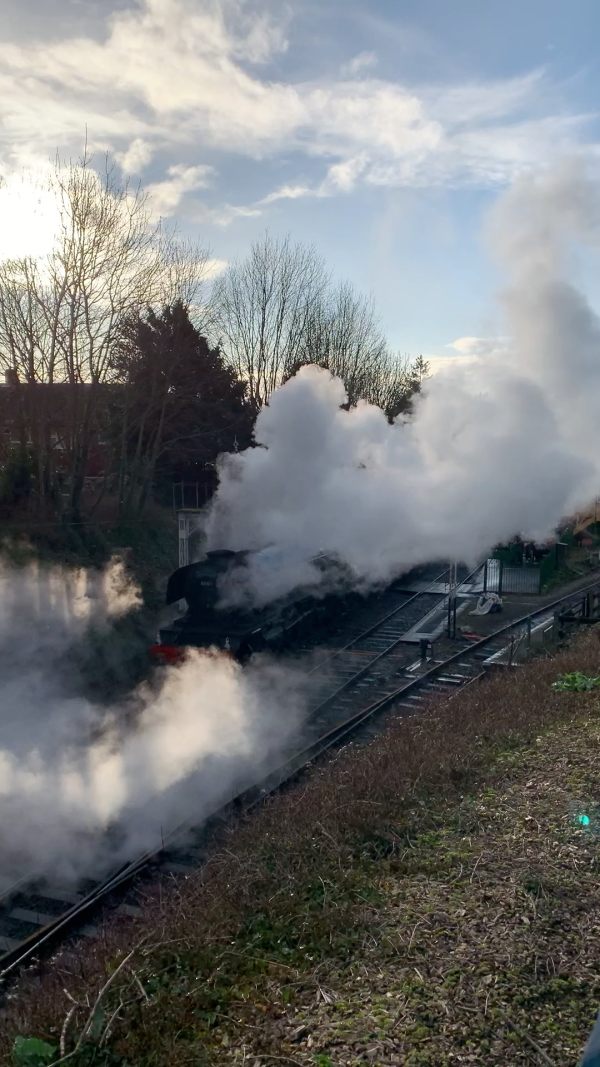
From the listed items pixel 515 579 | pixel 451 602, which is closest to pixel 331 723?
pixel 451 602

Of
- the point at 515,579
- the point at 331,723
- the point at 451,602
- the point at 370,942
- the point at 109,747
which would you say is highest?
the point at 451,602

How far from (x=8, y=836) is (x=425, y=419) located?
34.5ft

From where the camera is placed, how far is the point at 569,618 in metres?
16.3

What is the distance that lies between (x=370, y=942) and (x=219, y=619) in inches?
386

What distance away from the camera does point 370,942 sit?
17.4ft

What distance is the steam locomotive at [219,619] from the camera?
46.3 feet

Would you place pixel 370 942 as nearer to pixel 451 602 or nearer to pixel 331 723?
pixel 331 723

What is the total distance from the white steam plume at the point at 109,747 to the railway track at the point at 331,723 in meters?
0.32

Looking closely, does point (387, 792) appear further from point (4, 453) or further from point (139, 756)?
point (4, 453)

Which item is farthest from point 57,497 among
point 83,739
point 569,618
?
point 569,618

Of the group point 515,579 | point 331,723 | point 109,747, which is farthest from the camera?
point 515,579

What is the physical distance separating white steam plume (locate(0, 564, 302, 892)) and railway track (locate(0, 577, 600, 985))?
0.32 metres

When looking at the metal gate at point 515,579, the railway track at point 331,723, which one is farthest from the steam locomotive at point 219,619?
the metal gate at point 515,579

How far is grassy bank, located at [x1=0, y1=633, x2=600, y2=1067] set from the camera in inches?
173
